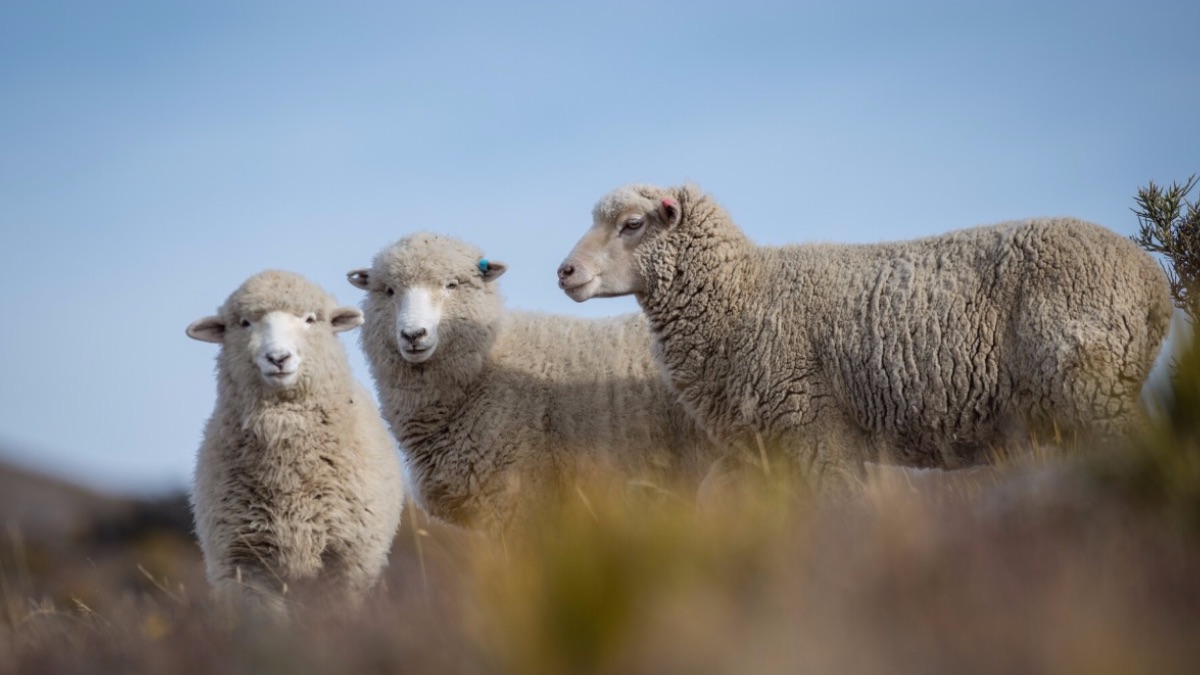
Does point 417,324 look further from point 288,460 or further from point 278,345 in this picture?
point 288,460

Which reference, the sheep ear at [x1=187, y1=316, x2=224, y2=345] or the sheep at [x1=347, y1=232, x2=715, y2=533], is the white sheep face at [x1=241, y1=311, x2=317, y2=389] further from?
the sheep at [x1=347, y1=232, x2=715, y2=533]

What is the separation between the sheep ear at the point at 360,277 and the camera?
28.7ft

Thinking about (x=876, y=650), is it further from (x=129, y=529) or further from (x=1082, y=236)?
(x=129, y=529)

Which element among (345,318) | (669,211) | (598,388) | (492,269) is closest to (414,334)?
(345,318)

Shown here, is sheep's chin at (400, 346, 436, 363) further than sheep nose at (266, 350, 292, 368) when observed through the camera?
Yes

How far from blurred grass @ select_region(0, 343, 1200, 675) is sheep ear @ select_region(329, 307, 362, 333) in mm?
2722

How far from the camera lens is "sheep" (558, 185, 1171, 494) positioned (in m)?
6.83

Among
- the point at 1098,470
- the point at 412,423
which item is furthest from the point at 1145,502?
the point at 412,423

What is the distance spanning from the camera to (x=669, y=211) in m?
8.01

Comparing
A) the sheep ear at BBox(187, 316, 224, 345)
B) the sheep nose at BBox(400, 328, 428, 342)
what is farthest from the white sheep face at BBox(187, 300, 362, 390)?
the sheep nose at BBox(400, 328, 428, 342)

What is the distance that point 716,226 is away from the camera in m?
8.10

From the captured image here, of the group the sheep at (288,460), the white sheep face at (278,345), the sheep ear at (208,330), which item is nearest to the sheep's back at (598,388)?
the sheep at (288,460)

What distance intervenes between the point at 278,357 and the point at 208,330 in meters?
0.85

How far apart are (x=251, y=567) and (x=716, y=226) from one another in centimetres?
373
